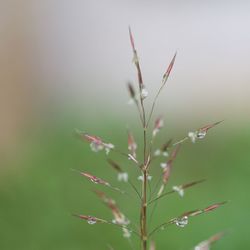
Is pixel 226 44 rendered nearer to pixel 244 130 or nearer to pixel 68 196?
pixel 244 130

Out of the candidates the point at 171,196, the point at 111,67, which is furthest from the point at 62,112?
the point at 171,196

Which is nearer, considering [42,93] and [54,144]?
[54,144]

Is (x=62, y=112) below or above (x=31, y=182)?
above

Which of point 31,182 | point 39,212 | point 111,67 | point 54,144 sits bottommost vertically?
point 39,212

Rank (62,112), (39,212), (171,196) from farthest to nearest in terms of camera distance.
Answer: (62,112)
(171,196)
(39,212)
